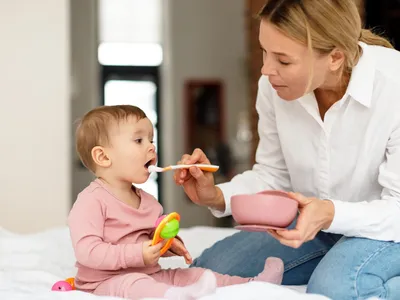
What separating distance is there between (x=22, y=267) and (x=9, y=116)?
65.0 inches

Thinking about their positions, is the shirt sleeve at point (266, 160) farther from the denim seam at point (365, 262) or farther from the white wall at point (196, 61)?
the white wall at point (196, 61)

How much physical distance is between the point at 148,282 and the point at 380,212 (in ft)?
2.08

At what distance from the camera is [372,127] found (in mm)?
1930

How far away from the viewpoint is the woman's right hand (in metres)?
1.93

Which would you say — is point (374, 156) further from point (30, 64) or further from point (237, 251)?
point (30, 64)

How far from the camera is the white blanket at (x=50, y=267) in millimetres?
1520

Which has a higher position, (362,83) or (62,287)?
(362,83)

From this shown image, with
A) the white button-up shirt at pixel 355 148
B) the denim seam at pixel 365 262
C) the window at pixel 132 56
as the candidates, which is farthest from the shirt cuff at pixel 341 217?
the window at pixel 132 56

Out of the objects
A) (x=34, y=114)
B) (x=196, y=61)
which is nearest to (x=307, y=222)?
(x=34, y=114)

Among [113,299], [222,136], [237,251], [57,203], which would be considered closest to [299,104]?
[237,251]

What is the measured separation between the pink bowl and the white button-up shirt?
175 millimetres

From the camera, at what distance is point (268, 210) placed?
1634 millimetres

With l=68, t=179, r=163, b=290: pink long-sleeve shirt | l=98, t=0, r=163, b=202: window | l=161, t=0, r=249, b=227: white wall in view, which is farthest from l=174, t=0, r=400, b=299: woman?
l=98, t=0, r=163, b=202: window

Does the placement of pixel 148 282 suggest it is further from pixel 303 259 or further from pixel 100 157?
pixel 303 259
